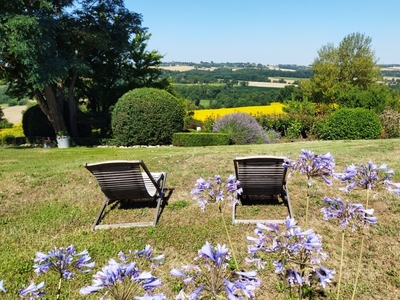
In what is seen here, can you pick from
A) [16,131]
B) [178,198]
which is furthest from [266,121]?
[16,131]

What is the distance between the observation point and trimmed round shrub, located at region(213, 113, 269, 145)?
51.6 feet

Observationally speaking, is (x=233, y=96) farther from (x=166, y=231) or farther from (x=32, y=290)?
(x=32, y=290)

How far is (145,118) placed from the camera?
1666 cm

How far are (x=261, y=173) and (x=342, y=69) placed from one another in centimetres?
4289

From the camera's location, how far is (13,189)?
6844mm

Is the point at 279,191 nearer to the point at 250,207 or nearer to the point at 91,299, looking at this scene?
the point at 250,207

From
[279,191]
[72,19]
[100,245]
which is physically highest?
[72,19]

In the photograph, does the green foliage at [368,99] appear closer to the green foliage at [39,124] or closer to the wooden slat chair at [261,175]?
the green foliage at [39,124]

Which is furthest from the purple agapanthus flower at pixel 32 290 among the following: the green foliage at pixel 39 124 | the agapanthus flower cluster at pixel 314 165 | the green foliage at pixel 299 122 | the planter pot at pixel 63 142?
the green foliage at pixel 39 124

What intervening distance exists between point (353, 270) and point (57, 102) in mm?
18261

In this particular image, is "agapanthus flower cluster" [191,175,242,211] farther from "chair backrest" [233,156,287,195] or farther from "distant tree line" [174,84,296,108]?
"distant tree line" [174,84,296,108]

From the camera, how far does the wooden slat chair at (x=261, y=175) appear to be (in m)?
4.60

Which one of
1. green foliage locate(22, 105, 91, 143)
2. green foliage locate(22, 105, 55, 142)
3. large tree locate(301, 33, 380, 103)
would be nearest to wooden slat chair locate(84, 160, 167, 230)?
green foliage locate(22, 105, 91, 143)

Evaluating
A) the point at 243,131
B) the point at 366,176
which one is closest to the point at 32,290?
the point at 366,176
